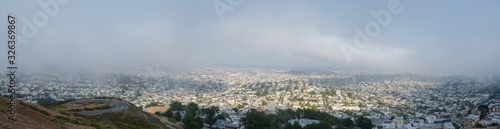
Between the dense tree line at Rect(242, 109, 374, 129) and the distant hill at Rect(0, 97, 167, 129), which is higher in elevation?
the distant hill at Rect(0, 97, 167, 129)

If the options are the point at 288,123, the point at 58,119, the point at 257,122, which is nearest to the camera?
the point at 58,119

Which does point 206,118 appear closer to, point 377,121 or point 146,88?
point 377,121

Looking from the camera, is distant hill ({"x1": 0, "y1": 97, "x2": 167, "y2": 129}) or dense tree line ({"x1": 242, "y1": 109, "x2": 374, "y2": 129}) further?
dense tree line ({"x1": 242, "y1": 109, "x2": 374, "y2": 129})

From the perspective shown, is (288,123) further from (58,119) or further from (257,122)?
(58,119)

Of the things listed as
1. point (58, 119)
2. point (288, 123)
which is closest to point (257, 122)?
point (288, 123)

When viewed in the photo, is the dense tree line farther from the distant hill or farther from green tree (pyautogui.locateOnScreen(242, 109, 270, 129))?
the distant hill

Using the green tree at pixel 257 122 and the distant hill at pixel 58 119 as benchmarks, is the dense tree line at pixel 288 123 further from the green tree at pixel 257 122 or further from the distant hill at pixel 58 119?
the distant hill at pixel 58 119

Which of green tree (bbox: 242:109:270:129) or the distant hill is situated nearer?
the distant hill

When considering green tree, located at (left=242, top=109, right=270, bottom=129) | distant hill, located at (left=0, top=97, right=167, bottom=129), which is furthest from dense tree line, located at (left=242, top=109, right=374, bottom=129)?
distant hill, located at (left=0, top=97, right=167, bottom=129)
